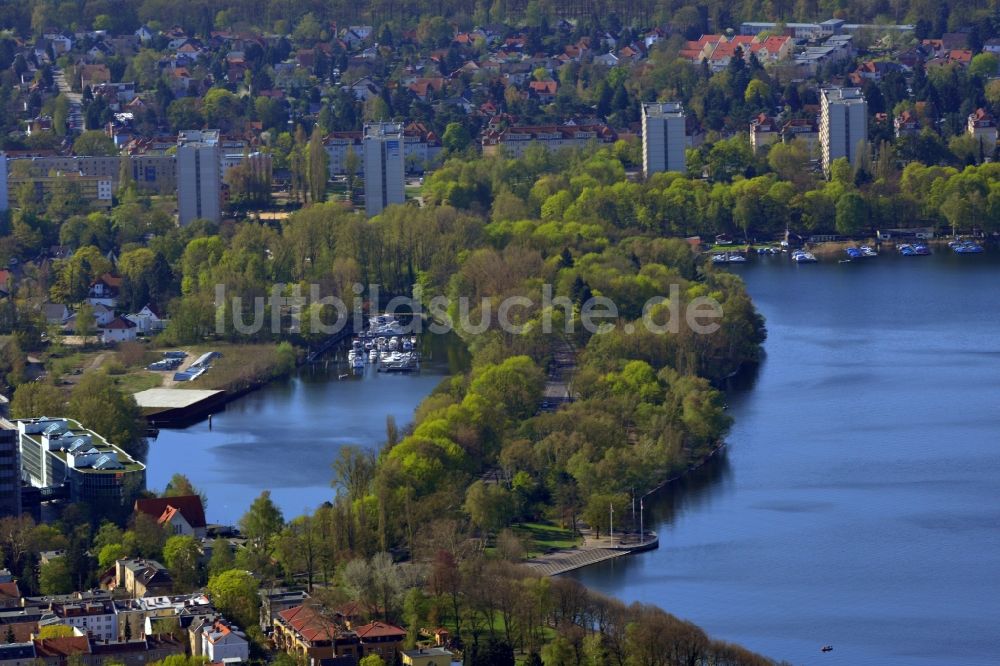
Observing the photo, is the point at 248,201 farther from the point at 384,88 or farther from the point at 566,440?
the point at 566,440

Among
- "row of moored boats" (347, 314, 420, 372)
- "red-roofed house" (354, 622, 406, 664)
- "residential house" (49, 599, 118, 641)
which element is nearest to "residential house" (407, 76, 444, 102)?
"row of moored boats" (347, 314, 420, 372)

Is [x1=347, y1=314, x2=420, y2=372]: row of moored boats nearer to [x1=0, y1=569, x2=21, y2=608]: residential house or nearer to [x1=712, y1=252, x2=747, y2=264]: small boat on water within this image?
[x1=712, y1=252, x2=747, y2=264]: small boat on water

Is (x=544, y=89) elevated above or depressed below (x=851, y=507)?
above

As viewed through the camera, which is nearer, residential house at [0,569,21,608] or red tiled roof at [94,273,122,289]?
residential house at [0,569,21,608]

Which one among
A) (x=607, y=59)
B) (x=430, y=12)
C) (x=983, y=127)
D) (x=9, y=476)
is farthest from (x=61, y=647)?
(x=430, y=12)

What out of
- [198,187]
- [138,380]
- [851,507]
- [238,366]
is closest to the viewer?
[851,507]

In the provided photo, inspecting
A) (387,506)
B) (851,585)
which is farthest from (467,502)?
(851,585)

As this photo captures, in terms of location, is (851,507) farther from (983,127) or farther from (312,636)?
A: (983,127)
